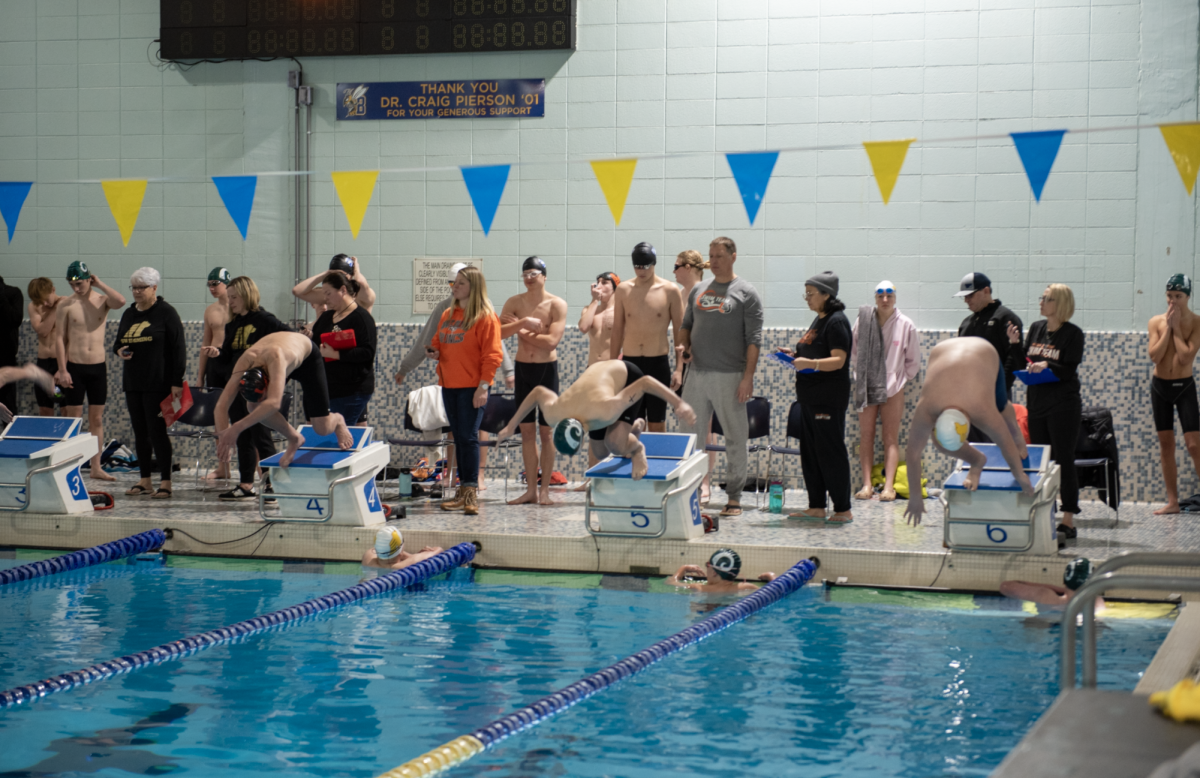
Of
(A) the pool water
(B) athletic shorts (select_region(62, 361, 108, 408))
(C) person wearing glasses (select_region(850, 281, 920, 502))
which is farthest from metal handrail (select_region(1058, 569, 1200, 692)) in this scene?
(B) athletic shorts (select_region(62, 361, 108, 408))

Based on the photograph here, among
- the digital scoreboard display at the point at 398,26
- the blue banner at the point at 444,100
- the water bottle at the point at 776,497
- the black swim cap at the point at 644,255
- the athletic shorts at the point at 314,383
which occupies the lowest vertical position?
the water bottle at the point at 776,497

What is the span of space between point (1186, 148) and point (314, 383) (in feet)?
17.5

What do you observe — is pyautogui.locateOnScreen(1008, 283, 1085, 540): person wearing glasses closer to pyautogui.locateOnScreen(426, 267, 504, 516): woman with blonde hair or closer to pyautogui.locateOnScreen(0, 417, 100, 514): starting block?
pyautogui.locateOnScreen(426, 267, 504, 516): woman with blonde hair

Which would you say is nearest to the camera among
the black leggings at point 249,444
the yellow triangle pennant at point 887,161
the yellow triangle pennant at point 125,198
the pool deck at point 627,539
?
the pool deck at point 627,539

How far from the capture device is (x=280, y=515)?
306 inches

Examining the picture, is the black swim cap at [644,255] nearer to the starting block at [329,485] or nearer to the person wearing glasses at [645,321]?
the person wearing glasses at [645,321]

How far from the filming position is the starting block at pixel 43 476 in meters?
7.78

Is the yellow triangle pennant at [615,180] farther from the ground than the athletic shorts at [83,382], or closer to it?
farther from the ground

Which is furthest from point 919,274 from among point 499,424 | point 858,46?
point 499,424

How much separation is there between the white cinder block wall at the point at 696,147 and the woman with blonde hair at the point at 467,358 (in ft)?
7.56

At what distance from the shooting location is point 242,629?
557cm

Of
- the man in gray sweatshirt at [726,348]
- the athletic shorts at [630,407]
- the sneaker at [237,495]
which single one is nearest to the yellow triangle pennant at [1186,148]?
the man in gray sweatshirt at [726,348]

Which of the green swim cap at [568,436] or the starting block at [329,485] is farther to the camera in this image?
the starting block at [329,485]

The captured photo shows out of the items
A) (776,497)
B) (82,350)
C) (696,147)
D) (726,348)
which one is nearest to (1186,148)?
(726,348)
